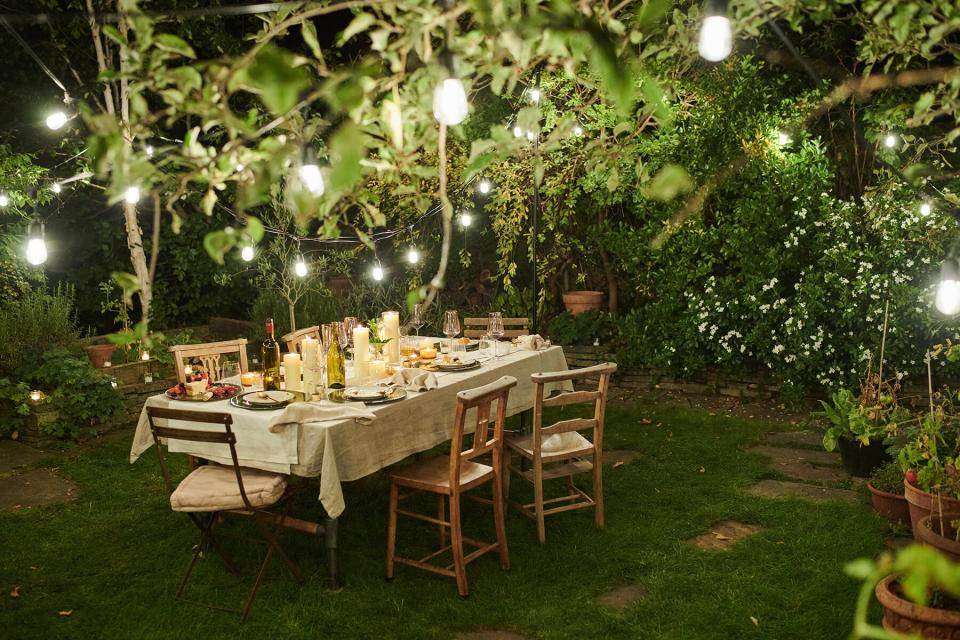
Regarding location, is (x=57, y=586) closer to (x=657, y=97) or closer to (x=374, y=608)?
(x=374, y=608)

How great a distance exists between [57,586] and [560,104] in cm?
572

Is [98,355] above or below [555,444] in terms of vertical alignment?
above

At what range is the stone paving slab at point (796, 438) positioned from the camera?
593cm

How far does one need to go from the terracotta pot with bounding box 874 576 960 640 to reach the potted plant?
155 cm

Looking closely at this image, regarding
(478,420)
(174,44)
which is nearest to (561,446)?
(478,420)

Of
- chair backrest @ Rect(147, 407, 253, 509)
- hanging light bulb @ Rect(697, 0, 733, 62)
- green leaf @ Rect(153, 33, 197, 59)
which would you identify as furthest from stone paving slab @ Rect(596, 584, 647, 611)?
green leaf @ Rect(153, 33, 197, 59)

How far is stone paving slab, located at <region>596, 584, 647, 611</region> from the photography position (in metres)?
3.64

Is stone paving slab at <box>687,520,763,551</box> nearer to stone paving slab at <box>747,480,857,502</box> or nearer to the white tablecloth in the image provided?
stone paving slab at <box>747,480,857,502</box>

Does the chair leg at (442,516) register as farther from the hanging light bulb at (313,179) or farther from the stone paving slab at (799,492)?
the hanging light bulb at (313,179)

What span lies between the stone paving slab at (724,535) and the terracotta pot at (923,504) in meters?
0.91

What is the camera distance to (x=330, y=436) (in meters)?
3.63

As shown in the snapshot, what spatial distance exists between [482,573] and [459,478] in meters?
0.53

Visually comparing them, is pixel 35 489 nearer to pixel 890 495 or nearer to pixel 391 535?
pixel 391 535

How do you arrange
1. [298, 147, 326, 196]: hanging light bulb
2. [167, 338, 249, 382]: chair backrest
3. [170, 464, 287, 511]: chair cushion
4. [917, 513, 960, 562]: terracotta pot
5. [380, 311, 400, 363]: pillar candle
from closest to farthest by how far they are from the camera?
[298, 147, 326, 196]: hanging light bulb → [917, 513, 960, 562]: terracotta pot → [170, 464, 287, 511]: chair cushion → [167, 338, 249, 382]: chair backrest → [380, 311, 400, 363]: pillar candle
